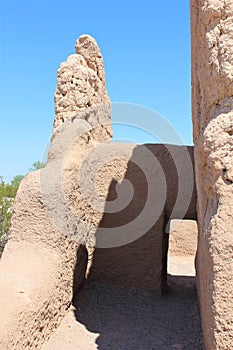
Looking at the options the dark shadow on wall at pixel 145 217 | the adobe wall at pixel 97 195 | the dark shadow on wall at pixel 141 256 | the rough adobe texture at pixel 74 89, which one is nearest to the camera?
the adobe wall at pixel 97 195

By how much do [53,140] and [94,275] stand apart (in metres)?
2.18

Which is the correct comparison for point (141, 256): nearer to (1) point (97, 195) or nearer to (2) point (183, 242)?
(1) point (97, 195)

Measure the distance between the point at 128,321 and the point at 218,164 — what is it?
3.05 metres

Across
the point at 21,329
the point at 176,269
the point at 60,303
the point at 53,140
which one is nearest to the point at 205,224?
the point at 21,329

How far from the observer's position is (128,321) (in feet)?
17.7

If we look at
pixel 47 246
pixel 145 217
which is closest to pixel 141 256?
pixel 145 217

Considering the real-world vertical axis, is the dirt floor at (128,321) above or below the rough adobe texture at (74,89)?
below

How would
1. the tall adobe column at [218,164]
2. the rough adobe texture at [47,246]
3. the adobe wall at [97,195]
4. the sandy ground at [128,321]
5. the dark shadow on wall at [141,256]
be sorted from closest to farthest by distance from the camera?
1. the tall adobe column at [218,164]
2. the rough adobe texture at [47,246]
3. the sandy ground at [128,321]
4. the adobe wall at [97,195]
5. the dark shadow on wall at [141,256]

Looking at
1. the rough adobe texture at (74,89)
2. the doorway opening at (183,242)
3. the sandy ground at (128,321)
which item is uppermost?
the rough adobe texture at (74,89)

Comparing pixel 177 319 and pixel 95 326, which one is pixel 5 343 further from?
pixel 177 319

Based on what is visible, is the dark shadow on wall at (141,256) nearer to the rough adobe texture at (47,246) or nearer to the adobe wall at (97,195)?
the adobe wall at (97,195)

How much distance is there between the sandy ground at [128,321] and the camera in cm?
471

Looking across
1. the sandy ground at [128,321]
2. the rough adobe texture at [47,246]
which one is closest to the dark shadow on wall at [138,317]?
the sandy ground at [128,321]

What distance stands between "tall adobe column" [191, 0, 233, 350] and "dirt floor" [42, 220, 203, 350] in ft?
5.45
